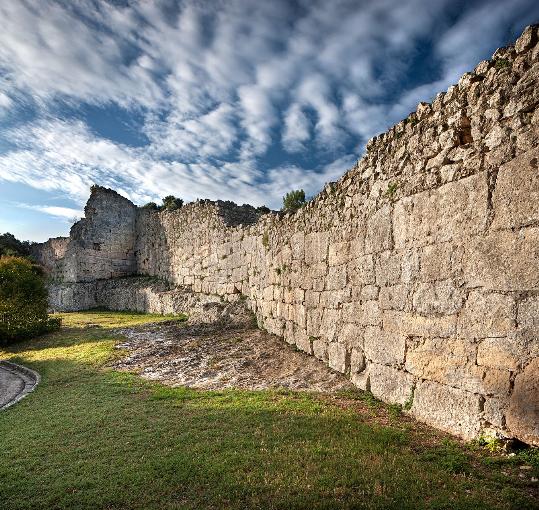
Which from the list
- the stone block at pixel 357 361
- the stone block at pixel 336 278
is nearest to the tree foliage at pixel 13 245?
the stone block at pixel 336 278

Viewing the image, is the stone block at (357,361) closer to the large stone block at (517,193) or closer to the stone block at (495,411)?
the stone block at (495,411)

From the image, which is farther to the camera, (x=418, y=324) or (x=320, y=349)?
(x=320, y=349)

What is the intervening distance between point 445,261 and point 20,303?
15.2m

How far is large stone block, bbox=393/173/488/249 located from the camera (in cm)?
477

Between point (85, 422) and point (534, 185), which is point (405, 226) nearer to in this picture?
point (534, 185)

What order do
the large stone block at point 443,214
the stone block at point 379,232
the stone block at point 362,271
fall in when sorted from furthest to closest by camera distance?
the stone block at point 362,271, the stone block at point 379,232, the large stone block at point 443,214

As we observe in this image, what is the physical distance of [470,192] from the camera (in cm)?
487

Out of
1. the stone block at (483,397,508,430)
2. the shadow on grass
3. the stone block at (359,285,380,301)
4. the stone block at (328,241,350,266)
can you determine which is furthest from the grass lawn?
the stone block at (328,241,350,266)

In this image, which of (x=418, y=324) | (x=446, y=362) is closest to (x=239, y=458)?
(x=446, y=362)

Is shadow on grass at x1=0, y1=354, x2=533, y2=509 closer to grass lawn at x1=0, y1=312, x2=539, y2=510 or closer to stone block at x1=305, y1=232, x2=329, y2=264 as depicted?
grass lawn at x1=0, y1=312, x2=539, y2=510

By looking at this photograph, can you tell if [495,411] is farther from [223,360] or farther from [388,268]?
[223,360]

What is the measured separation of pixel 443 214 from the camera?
5289mm

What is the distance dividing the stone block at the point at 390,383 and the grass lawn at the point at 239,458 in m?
0.23

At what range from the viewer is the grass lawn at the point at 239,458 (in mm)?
3582
